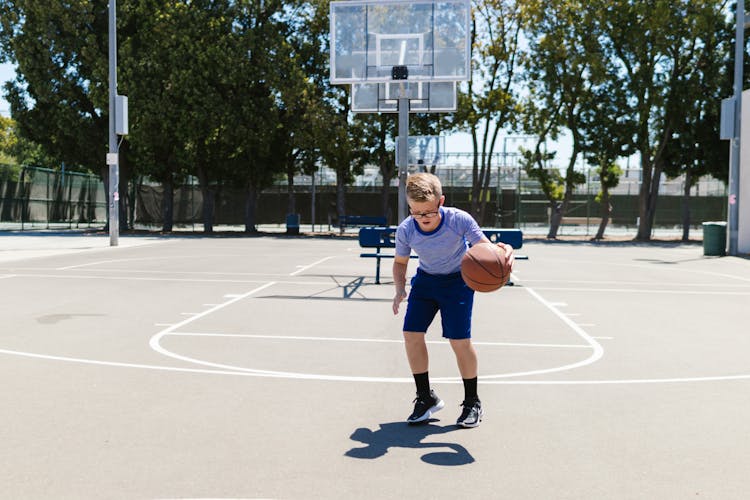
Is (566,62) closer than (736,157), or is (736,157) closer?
(736,157)

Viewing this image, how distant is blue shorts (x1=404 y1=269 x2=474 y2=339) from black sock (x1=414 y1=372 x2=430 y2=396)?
1.02 ft

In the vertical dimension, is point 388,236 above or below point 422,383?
above

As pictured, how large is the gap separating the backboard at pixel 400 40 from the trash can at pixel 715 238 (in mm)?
9779

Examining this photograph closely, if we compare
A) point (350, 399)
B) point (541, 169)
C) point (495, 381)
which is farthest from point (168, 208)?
point (350, 399)

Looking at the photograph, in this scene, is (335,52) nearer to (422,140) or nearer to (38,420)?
(422,140)

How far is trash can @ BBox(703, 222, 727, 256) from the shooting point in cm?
2353

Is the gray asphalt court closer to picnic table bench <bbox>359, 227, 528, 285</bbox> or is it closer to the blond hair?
picnic table bench <bbox>359, 227, 528, 285</bbox>

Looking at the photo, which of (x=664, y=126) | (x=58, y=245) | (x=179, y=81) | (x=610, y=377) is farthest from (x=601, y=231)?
(x=610, y=377)

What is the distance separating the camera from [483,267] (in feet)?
16.6

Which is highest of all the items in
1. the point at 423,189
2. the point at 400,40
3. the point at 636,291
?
the point at 400,40

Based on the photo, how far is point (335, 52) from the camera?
19328 millimetres

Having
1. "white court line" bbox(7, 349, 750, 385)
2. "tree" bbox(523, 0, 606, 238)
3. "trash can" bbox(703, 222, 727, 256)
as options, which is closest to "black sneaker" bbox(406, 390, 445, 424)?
"white court line" bbox(7, 349, 750, 385)

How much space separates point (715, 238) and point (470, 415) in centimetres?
2082

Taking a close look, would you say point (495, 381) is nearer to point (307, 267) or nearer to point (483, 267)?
point (483, 267)
